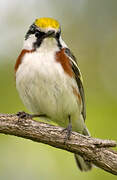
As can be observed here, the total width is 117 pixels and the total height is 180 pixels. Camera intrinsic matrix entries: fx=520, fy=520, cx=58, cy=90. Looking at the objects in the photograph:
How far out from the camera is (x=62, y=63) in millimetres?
7652

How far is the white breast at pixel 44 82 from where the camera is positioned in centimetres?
745

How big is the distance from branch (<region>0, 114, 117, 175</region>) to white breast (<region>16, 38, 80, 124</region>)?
568mm

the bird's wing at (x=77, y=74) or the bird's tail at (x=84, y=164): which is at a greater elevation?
the bird's wing at (x=77, y=74)

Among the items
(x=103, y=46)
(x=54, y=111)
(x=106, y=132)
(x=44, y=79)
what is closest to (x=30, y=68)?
(x=44, y=79)

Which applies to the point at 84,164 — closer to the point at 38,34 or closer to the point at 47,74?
the point at 47,74

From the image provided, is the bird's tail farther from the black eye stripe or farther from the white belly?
the black eye stripe

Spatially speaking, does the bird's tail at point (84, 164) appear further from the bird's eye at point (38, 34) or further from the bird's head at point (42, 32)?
the bird's eye at point (38, 34)

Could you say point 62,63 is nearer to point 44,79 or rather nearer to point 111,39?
point 44,79

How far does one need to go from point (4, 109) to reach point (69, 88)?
1195 mm

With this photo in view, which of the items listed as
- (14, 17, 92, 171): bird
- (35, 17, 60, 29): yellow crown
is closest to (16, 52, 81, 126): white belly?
(14, 17, 92, 171): bird

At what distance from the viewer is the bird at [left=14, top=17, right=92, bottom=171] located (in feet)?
24.5

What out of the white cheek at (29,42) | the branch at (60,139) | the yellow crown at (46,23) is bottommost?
the branch at (60,139)

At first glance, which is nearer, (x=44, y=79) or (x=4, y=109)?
(x=44, y=79)

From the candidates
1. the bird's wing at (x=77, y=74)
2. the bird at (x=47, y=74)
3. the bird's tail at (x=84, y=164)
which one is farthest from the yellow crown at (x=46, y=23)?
the bird's tail at (x=84, y=164)
